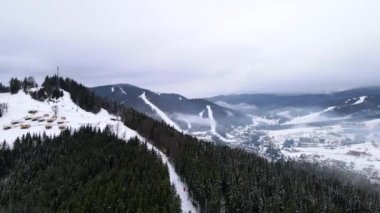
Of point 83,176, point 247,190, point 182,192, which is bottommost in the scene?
point 182,192

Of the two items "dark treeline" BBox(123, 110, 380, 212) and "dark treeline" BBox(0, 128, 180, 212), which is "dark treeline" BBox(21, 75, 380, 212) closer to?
"dark treeline" BBox(123, 110, 380, 212)

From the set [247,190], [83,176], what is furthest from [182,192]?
[83,176]

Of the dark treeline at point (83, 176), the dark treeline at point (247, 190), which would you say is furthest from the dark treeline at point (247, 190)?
the dark treeline at point (83, 176)

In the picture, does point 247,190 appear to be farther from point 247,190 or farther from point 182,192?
point 182,192

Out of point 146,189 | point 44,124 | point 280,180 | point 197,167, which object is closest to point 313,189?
point 280,180

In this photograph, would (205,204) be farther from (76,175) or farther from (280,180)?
(76,175)

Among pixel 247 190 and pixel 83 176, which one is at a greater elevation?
pixel 83 176

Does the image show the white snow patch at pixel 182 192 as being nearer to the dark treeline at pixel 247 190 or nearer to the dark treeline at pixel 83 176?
the dark treeline at pixel 247 190

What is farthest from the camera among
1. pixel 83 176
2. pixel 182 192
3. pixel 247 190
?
pixel 182 192

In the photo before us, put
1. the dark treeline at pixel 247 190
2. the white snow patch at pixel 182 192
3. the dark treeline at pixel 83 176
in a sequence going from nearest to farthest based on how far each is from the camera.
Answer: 1. the dark treeline at pixel 83 176
2. the dark treeline at pixel 247 190
3. the white snow patch at pixel 182 192
